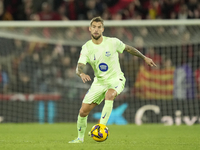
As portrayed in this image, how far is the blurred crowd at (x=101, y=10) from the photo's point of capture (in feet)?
48.4

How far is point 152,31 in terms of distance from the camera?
12.8 m

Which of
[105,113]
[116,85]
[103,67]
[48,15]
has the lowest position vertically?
[105,113]

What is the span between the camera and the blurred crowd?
581 inches

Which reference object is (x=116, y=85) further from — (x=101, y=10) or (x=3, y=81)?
(x=101, y=10)

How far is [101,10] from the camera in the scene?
15.2m

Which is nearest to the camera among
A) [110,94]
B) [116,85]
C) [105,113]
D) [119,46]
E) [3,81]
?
[105,113]

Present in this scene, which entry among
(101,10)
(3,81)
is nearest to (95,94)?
(3,81)

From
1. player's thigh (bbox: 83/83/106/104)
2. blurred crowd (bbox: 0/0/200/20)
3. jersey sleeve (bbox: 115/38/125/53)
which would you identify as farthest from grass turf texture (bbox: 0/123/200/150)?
blurred crowd (bbox: 0/0/200/20)

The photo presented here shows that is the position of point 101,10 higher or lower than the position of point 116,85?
higher

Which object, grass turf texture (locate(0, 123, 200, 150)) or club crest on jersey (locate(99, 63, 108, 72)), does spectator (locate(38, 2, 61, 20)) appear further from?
club crest on jersey (locate(99, 63, 108, 72))

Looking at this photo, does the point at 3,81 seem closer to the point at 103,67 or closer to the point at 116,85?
the point at 103,67

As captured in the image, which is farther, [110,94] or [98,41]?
[98,41]

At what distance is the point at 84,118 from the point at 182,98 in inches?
233

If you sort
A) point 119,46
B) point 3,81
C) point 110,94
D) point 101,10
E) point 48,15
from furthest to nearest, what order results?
point 101,10, point 48,15, point 3,81, point 119,46, point 110,94
